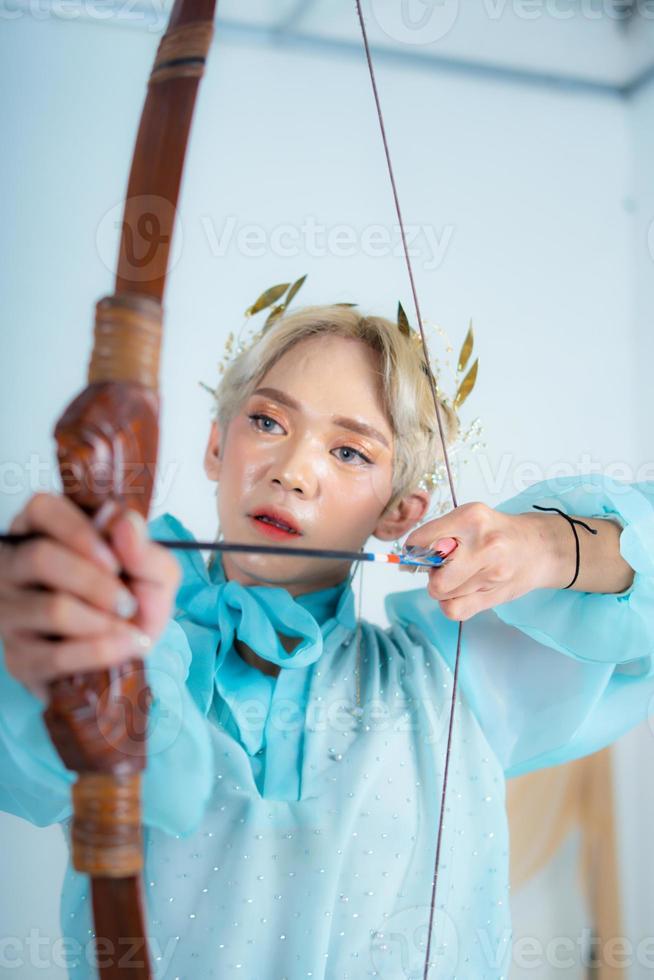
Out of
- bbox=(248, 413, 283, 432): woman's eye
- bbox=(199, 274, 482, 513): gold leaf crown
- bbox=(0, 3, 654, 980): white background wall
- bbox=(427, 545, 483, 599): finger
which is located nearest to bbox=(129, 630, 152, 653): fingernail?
bbox=(427, 545, 483, 599): finger

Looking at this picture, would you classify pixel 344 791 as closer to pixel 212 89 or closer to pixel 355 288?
pixel 355 288

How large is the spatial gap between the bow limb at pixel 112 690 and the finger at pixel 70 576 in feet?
0.10

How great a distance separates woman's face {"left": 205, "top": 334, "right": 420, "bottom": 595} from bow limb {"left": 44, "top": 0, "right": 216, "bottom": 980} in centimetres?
35

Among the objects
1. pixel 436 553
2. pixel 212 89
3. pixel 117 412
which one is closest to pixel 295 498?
pixel 436 553

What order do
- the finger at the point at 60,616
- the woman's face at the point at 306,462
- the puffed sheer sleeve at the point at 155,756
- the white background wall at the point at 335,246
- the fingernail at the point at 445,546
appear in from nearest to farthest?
the finger at the point at 60,616 < the puffed sheer sleeve at the point at 155,756 < the fingernail at the point at 445,546 < the woman's face at the point at 306,462 < the white background wall at the point at 335,246

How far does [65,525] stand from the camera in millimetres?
453

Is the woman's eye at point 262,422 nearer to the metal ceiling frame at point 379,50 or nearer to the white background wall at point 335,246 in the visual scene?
the white background wall at point 335,246

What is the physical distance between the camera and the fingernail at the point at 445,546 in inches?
30.2

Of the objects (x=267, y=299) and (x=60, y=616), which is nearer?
(x=60, y=616)

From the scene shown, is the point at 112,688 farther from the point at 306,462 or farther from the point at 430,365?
the point at 430,365

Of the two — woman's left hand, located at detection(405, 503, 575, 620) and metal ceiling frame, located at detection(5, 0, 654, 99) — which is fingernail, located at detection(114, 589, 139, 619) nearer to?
woman's left hand, located at detection(405, 503, 575, 620)

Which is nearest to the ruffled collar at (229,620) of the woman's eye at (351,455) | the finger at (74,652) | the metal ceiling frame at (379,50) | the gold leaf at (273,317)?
the woman's eye at (351,455)

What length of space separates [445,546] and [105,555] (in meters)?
0.38

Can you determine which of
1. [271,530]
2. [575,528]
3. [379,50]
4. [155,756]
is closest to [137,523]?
[155,756]
